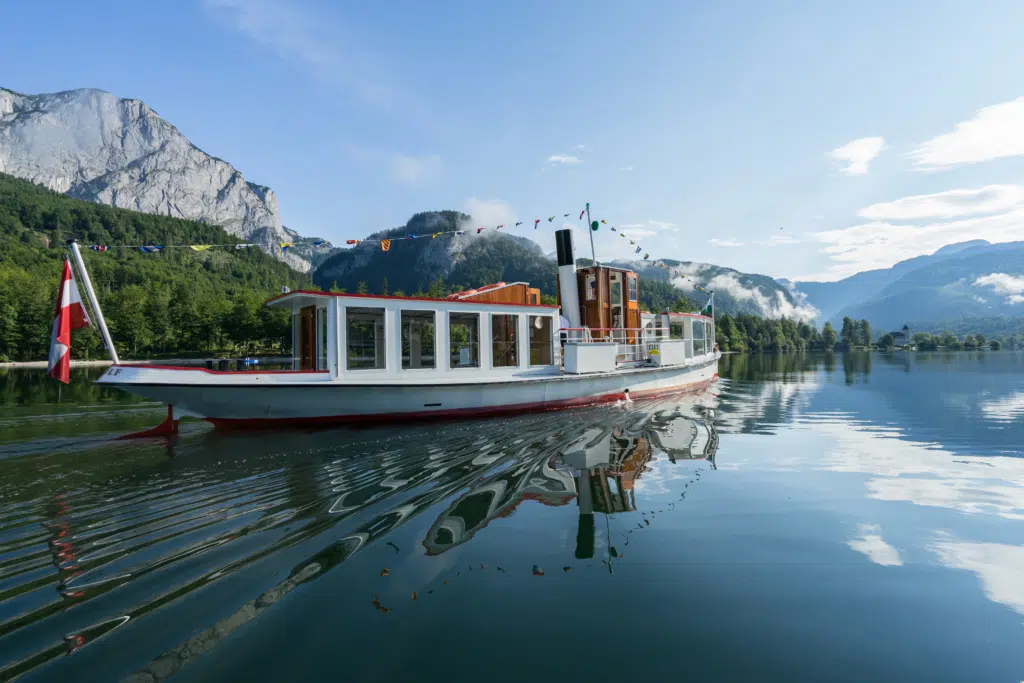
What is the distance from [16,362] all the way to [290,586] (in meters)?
67.2

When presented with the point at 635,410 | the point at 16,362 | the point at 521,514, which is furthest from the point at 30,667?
the point at 16,362

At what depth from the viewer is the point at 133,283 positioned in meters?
94.6

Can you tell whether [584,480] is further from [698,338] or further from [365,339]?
[698,338]

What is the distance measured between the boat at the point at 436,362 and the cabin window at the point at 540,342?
3 cm

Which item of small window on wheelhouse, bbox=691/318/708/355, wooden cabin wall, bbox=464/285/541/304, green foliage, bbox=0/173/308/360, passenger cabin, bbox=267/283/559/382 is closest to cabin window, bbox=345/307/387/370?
passenger cabin, bbox=267/283/559/382

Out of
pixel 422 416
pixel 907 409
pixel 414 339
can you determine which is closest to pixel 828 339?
pixel 907 409

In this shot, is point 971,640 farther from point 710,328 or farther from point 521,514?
point 710,328

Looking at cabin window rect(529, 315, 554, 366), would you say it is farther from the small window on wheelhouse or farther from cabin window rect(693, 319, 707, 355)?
cabin window rect(693, 319, 707, 355)

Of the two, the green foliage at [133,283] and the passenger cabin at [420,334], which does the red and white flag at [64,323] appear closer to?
the passenger cabin at [420,334]

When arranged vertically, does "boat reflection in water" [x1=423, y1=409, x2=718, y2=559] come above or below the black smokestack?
below

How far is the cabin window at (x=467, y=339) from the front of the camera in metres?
14.0

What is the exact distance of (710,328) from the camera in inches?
1016

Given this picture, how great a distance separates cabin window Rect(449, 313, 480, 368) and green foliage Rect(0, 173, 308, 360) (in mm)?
27487

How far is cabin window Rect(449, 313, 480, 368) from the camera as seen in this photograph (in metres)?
14.0
